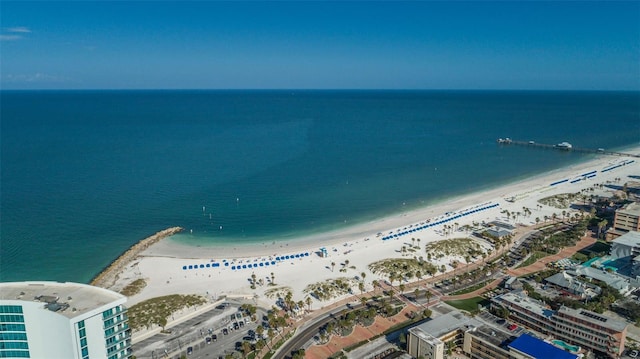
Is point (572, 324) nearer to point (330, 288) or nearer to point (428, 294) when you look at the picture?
point (428, 294)

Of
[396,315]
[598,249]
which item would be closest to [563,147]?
[598,249]

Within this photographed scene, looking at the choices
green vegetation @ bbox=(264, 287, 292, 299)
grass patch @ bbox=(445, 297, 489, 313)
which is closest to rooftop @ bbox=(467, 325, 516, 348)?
grass patch @ bbox=(445, 297, 489, 313)

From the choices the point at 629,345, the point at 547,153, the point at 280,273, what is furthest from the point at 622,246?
the point at 547,153

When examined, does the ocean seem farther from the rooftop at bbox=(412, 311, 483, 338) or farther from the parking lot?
the rooftop at bbox=(412, 311, 483, 338)

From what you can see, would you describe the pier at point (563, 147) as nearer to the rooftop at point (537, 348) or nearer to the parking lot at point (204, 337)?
the rooftop at point (537, 348)

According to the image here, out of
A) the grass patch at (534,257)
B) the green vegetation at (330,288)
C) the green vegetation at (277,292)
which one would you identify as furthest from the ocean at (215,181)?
the grass patch at (534,257)
